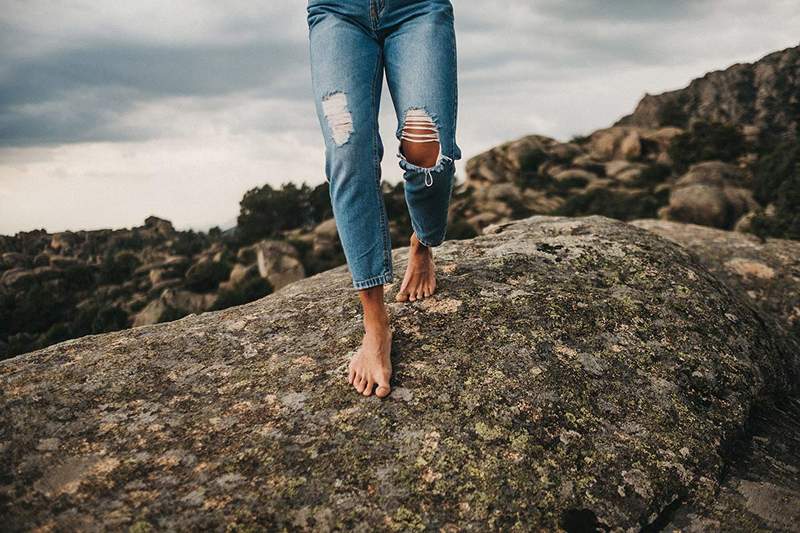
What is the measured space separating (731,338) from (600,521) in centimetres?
133

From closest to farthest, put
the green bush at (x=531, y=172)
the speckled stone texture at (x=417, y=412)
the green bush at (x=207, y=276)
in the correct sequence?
the speckled stone texture at (x=417, y=412), the green bush at (x=207, y=276), the green bush at (x=531, y=172)

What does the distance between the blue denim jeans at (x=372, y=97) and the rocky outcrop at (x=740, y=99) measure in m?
52.2

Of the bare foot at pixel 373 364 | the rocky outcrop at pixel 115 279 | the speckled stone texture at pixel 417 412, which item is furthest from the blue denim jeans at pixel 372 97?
the rocky outcrop at pixel 115 279

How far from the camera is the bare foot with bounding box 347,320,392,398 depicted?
1.83 metres

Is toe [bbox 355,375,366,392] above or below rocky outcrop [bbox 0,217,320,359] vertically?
above

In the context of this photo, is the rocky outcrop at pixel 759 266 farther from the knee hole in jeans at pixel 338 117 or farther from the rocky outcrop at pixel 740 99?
the rocky outcrop at pixel 740 99

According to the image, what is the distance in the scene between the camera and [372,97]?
2.14m

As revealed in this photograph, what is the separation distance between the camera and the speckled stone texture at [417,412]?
143 centimetres

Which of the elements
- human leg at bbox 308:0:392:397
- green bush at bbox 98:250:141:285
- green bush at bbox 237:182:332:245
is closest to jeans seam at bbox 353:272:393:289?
human leg at bbox 308:0:392:397

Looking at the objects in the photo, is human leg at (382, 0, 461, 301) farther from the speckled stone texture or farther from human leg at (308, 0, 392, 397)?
the speckled stone texture

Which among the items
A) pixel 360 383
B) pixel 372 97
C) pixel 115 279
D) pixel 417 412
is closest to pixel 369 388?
pixel 360 383

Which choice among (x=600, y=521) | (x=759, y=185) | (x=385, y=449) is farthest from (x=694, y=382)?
(x=759, y=185)

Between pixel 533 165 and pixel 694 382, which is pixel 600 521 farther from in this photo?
pixel 533 165

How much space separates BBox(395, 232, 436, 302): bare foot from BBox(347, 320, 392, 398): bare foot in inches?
19.0
